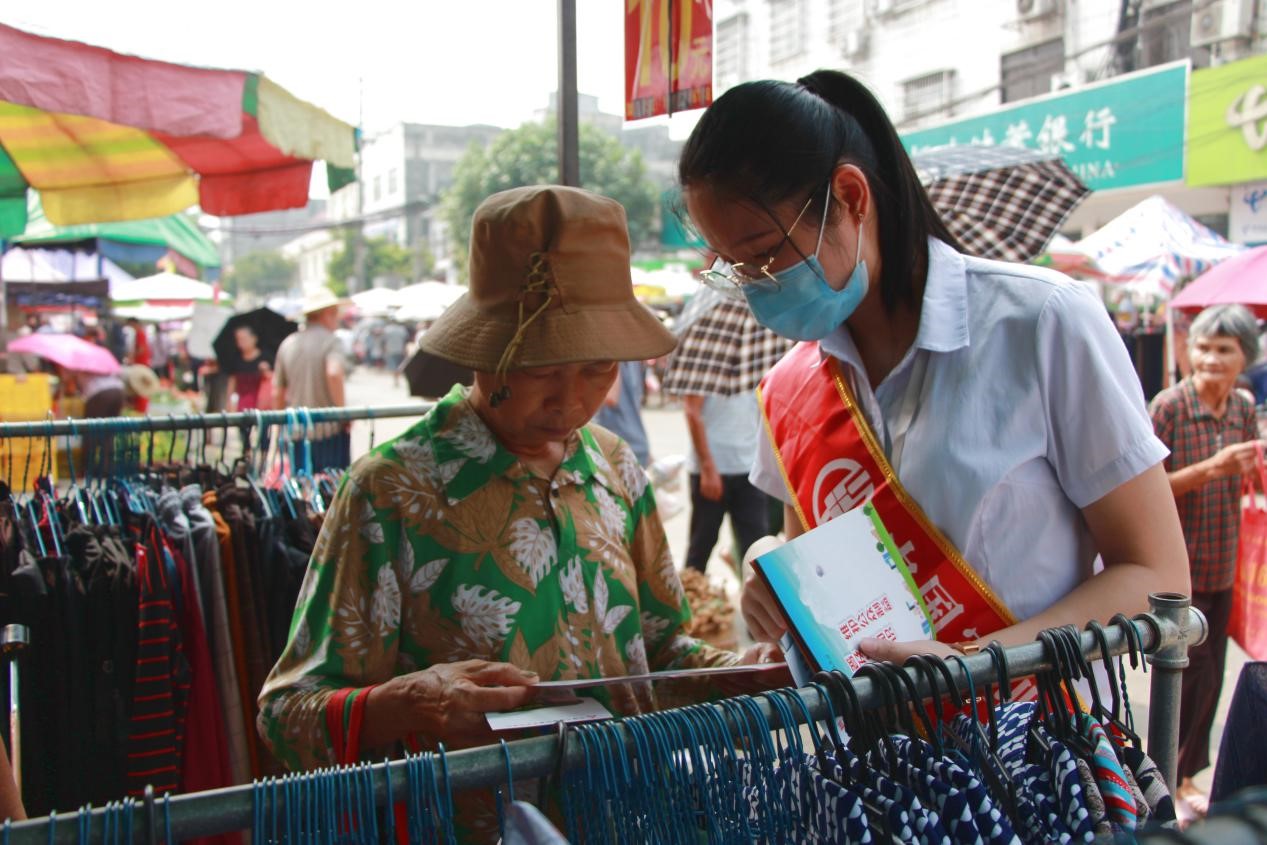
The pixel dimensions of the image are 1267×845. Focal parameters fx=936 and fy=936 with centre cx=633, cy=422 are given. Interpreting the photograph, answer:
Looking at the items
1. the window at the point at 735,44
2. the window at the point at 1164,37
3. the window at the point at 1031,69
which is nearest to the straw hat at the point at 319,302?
the window at the point at 1164,37

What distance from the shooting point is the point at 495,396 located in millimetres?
1457

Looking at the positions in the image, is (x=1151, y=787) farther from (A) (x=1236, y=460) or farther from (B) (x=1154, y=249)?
(B) (x=1154, y=249)

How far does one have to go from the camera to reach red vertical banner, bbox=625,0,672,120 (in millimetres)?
2271

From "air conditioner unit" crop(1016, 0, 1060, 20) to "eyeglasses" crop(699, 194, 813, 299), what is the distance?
16.3 m

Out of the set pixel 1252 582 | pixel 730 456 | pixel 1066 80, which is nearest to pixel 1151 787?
pixel 1252 582

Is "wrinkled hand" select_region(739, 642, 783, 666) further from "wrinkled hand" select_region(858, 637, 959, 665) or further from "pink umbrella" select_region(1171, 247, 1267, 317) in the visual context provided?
"pink umbrella" select_region(1171, 247, 1267, 317)

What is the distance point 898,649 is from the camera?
3.56ft

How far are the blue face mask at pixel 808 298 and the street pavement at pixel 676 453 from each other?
0.97m

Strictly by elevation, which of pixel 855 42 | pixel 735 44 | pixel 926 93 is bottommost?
pixel 926 93

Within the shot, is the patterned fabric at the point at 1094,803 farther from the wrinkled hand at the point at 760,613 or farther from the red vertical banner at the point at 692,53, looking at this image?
the red vertical banner at the point at 692,53

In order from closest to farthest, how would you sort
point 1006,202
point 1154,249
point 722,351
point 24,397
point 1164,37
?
point 1006,202, point 722,351, point 24,397, point 1154,249, point 1164,37

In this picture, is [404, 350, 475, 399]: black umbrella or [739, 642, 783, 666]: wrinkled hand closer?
[739, 642, 783, 666]: wrinkled hand

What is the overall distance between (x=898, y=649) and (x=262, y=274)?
241ft

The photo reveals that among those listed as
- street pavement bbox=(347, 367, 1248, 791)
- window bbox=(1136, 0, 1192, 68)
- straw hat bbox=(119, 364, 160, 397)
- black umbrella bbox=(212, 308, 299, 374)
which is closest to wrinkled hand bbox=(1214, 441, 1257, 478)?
street pavement bbox=(347, 367, 1248, 791)
